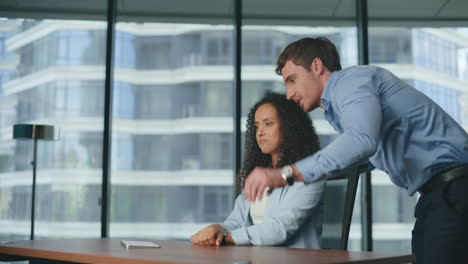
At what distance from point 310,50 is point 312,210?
612 mm

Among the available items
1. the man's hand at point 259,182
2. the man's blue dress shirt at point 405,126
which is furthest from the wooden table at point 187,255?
the man's blue dress shirt at point 405,126

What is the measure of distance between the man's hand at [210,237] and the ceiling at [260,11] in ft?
10.6

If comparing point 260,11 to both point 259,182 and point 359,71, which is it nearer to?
point 359,71

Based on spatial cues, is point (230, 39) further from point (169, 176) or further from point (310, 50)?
point (310, 50)

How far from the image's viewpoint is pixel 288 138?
90.9 inches

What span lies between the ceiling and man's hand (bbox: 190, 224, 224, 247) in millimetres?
3235

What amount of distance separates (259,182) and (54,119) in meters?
3.77

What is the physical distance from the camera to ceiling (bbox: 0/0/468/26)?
480cm

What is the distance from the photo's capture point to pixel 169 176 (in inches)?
179

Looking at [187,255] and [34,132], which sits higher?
→ [34,132]

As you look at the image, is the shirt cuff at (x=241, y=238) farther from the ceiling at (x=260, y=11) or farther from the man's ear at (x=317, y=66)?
the ceiling at (x=260, y=11)

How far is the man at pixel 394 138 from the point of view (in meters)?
1.34

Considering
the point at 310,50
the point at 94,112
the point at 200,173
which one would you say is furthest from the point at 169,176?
the point at 310,50

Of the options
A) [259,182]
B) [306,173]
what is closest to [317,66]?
[306,173]
